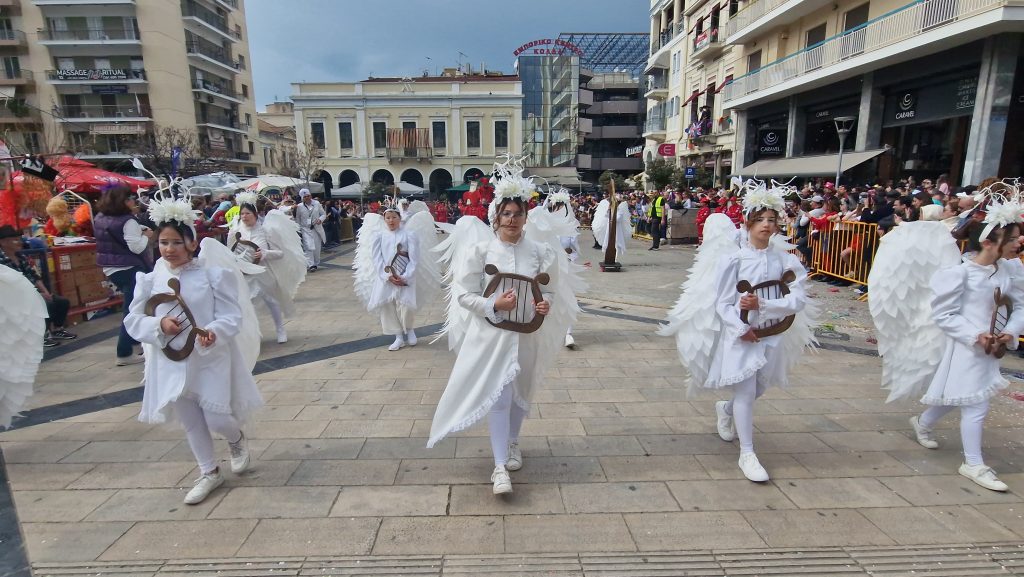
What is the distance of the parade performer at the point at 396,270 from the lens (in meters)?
6.43

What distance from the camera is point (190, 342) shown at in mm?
3059

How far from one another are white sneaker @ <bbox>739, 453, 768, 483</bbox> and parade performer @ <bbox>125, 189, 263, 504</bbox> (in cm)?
324

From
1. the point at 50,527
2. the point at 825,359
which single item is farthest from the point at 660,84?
the point at 50,527

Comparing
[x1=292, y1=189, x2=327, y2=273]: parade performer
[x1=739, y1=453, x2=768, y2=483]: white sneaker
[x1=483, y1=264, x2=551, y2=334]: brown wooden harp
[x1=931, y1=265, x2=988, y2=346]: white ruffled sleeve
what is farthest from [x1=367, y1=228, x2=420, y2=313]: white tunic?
[x1=292, y1=189, x2=327, y2=273]: parade performer

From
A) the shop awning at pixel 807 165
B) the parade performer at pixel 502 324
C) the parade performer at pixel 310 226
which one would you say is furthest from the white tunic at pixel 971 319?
the shop awning at pixel 807 165

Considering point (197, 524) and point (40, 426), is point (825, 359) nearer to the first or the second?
point (197, 524)

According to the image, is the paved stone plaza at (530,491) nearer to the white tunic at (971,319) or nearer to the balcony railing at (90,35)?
the white tunic at (971,319)

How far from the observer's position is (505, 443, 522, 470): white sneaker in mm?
3524

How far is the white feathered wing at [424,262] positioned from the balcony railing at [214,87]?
42.2 meters

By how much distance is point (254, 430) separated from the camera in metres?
4.22

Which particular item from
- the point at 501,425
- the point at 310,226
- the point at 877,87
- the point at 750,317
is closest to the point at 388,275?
the point at 501,425

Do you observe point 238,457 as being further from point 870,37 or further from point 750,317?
point 870,37

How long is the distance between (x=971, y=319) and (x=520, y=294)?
2.92m

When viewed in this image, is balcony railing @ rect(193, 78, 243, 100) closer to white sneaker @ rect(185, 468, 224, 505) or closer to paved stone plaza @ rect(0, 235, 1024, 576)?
paved stone plaza @ rect(0, 235, 1024, 576)
